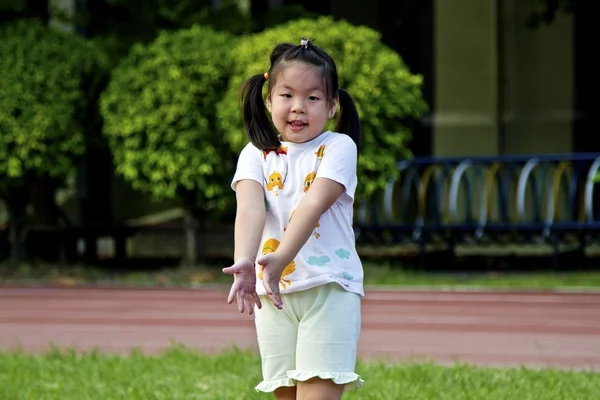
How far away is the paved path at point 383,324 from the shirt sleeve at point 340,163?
142 inches

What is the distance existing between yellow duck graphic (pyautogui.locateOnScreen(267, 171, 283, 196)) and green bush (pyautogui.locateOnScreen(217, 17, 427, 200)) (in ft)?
29.9

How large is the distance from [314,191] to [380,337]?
4.99 m

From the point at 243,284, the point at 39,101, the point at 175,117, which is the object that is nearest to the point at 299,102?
the point at 243,284

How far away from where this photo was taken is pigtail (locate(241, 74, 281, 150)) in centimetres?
430

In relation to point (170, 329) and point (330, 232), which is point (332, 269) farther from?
point (170, 329)

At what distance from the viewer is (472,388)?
6.34m

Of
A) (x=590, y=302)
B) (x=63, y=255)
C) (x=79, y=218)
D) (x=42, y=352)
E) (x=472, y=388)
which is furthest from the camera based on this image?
(x=79, y=218)

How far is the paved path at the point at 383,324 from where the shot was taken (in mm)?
8320

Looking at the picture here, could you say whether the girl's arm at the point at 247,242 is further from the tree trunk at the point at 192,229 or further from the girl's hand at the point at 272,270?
the tree trunk at the point at 192,229

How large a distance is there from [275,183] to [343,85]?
933 centimetres

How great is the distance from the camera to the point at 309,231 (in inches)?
160

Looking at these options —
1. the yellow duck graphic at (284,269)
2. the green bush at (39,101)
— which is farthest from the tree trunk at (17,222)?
the yellow duck graphic at (284,269)

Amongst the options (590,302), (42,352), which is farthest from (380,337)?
(590,302)

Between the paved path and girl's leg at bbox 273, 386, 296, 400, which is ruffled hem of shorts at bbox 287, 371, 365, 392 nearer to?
girl's leg at bbox 273, 386, 296, 400
